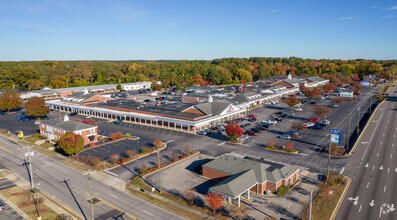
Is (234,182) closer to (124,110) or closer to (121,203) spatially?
(121,203)

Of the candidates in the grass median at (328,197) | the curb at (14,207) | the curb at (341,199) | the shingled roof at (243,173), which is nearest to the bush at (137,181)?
the shingled roof at (243,173)

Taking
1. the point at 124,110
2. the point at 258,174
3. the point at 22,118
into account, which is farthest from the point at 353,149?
the point at 22,118

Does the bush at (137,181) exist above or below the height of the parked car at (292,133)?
below

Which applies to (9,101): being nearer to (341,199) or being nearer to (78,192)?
(78,192)

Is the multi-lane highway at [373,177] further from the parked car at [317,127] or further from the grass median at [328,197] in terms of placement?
the parked car at [317,127]

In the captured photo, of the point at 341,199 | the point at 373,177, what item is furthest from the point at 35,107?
the point at 373,177
